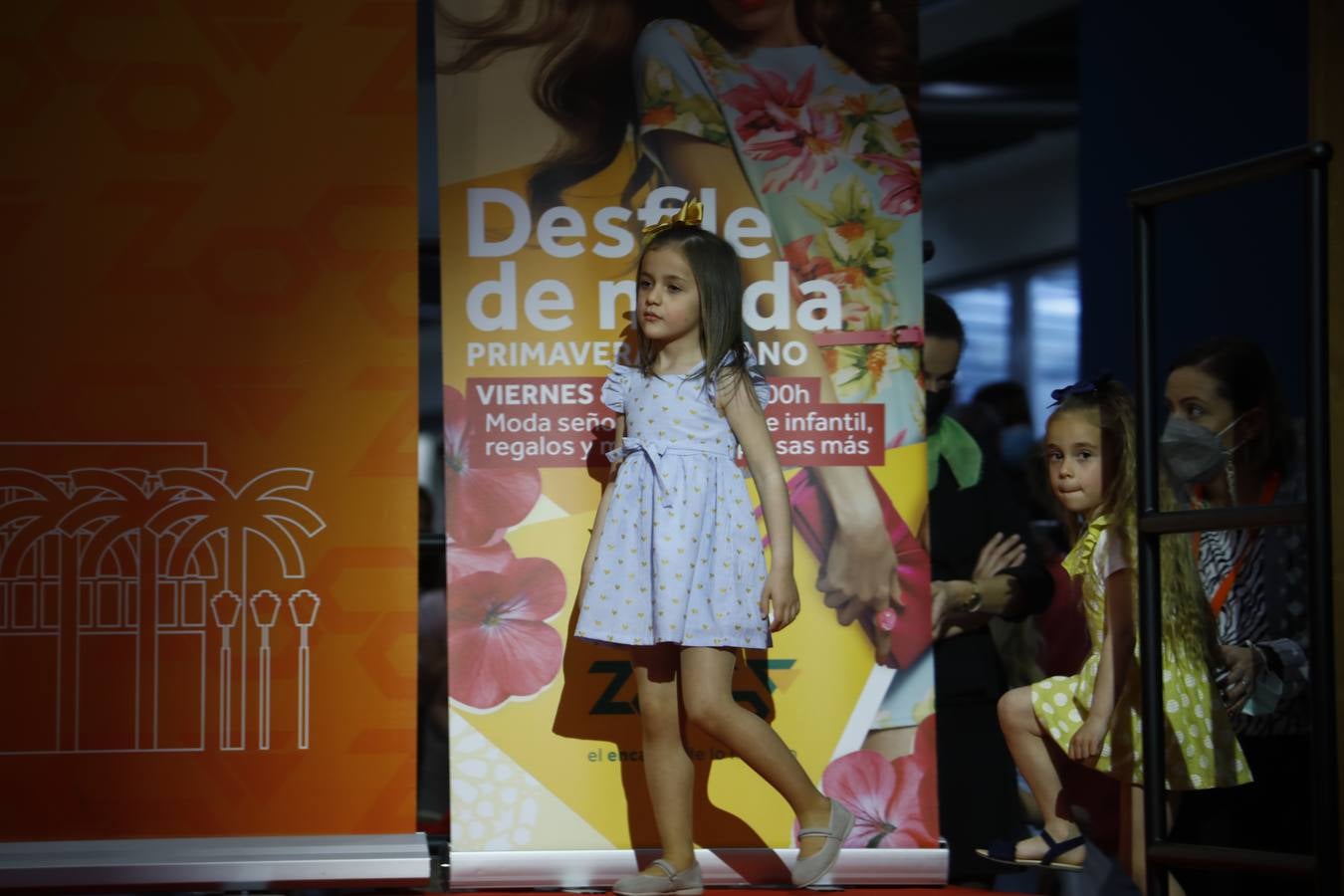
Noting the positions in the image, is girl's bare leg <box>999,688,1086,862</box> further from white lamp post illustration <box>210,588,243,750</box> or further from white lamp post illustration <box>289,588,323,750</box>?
white lamp post illustration <box>210,588,243,750</box>

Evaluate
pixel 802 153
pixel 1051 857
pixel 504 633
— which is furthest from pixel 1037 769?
pixel 802 153

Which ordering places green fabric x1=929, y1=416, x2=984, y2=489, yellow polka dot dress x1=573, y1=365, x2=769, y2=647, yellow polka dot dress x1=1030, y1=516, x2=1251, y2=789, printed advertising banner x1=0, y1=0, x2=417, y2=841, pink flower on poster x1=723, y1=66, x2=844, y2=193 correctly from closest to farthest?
yellow polka dot dress x1=1030, y1=516, x2=1251, y2=789 → yellow polka dot dress x1=573, y1=365, x2=769, y2=647 → printed advertising banner x1=0, y1=0, x2=417, y2=841 → pink flower on poster x1=723, y1=66, x2=844, y2=193 → green fabric x1=929, y1=416, x2=984, y2=489

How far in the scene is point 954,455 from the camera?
420 centimetres

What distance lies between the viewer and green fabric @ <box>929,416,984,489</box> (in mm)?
4160

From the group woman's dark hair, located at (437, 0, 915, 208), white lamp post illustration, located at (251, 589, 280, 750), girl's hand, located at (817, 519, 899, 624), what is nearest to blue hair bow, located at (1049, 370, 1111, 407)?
girl's hand, located at (817, 519, 899, 624)

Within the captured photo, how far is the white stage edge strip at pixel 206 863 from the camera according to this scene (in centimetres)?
354

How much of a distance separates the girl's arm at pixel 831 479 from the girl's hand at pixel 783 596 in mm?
322

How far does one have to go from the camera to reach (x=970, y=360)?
1308cm

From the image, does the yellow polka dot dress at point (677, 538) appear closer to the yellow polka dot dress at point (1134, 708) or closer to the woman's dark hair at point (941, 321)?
the yellow polka dot dress at point (1134, 708)

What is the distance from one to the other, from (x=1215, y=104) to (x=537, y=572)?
3.35 meters

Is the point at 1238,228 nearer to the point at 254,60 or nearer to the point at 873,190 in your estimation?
the point at 873,190

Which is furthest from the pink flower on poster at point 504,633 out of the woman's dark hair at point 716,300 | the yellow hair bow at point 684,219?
the yellow hair bow at point 684,219

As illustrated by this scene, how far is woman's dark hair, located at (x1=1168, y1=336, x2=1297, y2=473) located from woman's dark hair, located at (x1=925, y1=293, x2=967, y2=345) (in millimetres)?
679

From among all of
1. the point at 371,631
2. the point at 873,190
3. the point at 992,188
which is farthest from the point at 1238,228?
the point at 992,188
